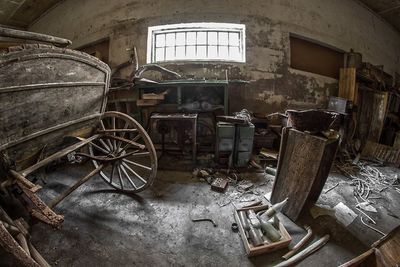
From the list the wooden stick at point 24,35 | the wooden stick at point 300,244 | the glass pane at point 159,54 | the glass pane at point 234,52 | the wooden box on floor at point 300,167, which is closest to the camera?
the wooden stick at point 24,35

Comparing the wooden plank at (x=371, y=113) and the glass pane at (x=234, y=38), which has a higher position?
the glass pane at (x=234, y=38)

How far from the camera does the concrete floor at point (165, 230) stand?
179cm

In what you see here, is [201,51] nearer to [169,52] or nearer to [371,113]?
[169,52]

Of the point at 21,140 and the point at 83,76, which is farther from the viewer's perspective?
the point at 83,76

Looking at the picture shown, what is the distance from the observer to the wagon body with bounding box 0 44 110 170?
138cm

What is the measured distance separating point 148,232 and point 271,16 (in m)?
5.67

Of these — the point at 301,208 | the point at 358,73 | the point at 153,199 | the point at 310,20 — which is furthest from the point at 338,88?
the point at 153,199

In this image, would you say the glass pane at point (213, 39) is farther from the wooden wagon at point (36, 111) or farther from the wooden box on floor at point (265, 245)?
the wooden box on floor at point (265, 245)

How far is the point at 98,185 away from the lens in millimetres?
3023

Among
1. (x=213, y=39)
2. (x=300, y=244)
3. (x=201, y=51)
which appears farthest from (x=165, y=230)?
(x=213, y=39)

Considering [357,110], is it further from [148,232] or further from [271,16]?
[148,232]

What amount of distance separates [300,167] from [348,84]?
14.6 ft

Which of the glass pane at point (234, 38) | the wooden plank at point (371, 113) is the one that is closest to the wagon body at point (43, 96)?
the glass pane at point (234, 38)

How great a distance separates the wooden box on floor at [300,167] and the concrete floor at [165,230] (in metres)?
0.28
